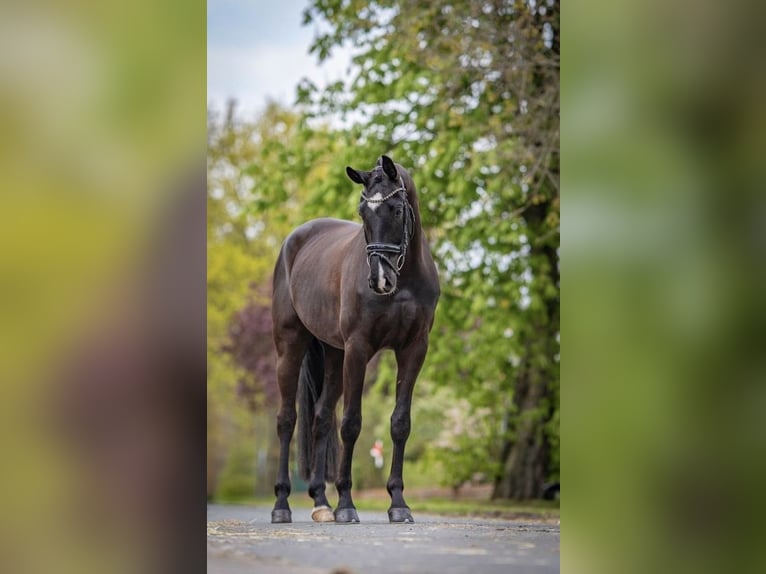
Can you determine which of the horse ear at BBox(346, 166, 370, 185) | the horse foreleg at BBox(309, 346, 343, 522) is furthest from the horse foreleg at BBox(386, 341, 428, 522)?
the horse ear at BBox(346, 166, 370, 185)

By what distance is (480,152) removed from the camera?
8.06 metres

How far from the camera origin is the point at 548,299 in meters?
9.39

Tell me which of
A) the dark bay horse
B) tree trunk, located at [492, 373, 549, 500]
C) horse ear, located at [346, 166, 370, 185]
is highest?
horse ear, located at [346, 166, 370, 185]

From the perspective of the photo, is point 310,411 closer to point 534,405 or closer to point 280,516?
point 280,516

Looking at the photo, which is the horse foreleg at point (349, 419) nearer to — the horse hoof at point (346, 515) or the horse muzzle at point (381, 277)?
the horse hoof at point (346, 515)

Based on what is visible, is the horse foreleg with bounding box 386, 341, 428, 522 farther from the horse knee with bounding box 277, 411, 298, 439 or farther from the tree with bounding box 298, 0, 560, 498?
the tree with bounding box 298, 0, 560, 498

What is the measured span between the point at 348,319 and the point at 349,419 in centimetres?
46

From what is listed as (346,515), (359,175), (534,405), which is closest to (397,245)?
(359,175)

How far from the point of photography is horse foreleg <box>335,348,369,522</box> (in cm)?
445
